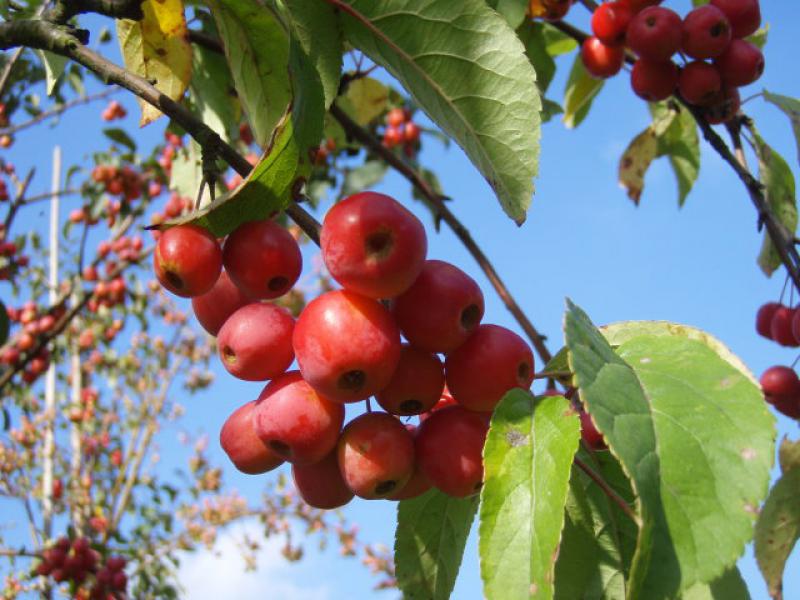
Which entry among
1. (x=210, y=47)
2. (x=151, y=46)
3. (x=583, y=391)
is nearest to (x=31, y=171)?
(x=210, y=47)

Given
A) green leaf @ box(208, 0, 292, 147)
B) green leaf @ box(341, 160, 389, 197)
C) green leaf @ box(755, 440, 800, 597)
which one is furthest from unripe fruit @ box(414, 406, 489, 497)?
green leaf @ box(341, 160, 389, 197)

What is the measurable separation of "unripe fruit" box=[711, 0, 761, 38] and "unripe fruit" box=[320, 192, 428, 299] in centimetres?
201

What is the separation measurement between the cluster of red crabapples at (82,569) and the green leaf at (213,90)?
270 cm

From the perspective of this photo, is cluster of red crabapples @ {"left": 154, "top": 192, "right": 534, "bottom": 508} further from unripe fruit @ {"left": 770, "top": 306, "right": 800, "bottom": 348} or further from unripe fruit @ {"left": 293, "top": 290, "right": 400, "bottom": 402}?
unripe fruit @ {"left": 770, "top": 306, "right": 800, "bottom": 348}

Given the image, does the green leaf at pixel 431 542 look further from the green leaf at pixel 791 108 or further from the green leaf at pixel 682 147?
the green leaf at pixel 682 147

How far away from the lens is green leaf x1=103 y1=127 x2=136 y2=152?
4550mm

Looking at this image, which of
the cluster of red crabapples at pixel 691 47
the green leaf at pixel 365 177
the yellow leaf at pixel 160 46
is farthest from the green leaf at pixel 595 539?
the green leaf at pixel 365 177

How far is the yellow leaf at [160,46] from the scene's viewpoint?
1467 millimetres

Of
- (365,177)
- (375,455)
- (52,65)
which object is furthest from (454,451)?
(365,177)

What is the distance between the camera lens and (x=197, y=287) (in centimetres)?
97

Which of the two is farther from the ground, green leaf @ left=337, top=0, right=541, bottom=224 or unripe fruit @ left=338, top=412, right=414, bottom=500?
green leaf @ left=337, top=0, right=541, bottom=224

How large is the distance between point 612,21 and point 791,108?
0.62 metres

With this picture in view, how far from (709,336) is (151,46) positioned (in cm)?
117

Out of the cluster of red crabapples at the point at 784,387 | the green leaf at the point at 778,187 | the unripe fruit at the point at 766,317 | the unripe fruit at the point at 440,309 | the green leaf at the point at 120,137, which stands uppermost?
the green leaf at the point at 120,137
